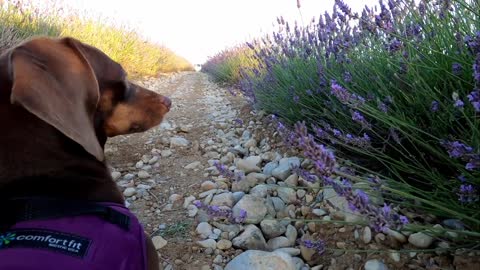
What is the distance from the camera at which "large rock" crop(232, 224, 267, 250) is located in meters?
2.08

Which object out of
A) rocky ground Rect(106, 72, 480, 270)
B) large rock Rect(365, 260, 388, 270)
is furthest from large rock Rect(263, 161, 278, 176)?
large rock Rect(365, 260, 388, 270)

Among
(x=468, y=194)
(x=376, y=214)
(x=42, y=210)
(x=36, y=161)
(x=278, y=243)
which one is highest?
(x=468, y=194)

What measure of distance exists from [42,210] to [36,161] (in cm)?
22

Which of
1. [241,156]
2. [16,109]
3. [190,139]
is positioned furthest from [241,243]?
[190,139]

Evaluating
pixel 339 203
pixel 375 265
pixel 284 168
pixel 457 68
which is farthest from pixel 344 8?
pixel 375 265

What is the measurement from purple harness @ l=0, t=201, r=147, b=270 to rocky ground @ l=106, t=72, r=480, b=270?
55cm

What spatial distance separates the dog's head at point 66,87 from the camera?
1155 mm

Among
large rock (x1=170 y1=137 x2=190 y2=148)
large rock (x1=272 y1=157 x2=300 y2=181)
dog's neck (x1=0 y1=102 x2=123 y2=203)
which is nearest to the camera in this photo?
dog's neck (x1=0 y1=102 x2=123 y2=203)

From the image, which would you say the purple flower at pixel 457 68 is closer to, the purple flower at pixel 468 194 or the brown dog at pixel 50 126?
the purple flower at pixel 468 194

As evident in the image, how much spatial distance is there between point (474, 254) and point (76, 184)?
59.0 inches

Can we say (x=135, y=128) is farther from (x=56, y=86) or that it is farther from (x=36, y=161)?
(x=56, y=86)

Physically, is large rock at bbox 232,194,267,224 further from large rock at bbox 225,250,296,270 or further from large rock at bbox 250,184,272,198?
large rock at bbox 225,250,296,270

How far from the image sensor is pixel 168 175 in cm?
319

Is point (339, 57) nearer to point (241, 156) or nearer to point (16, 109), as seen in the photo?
point (241, 156)
